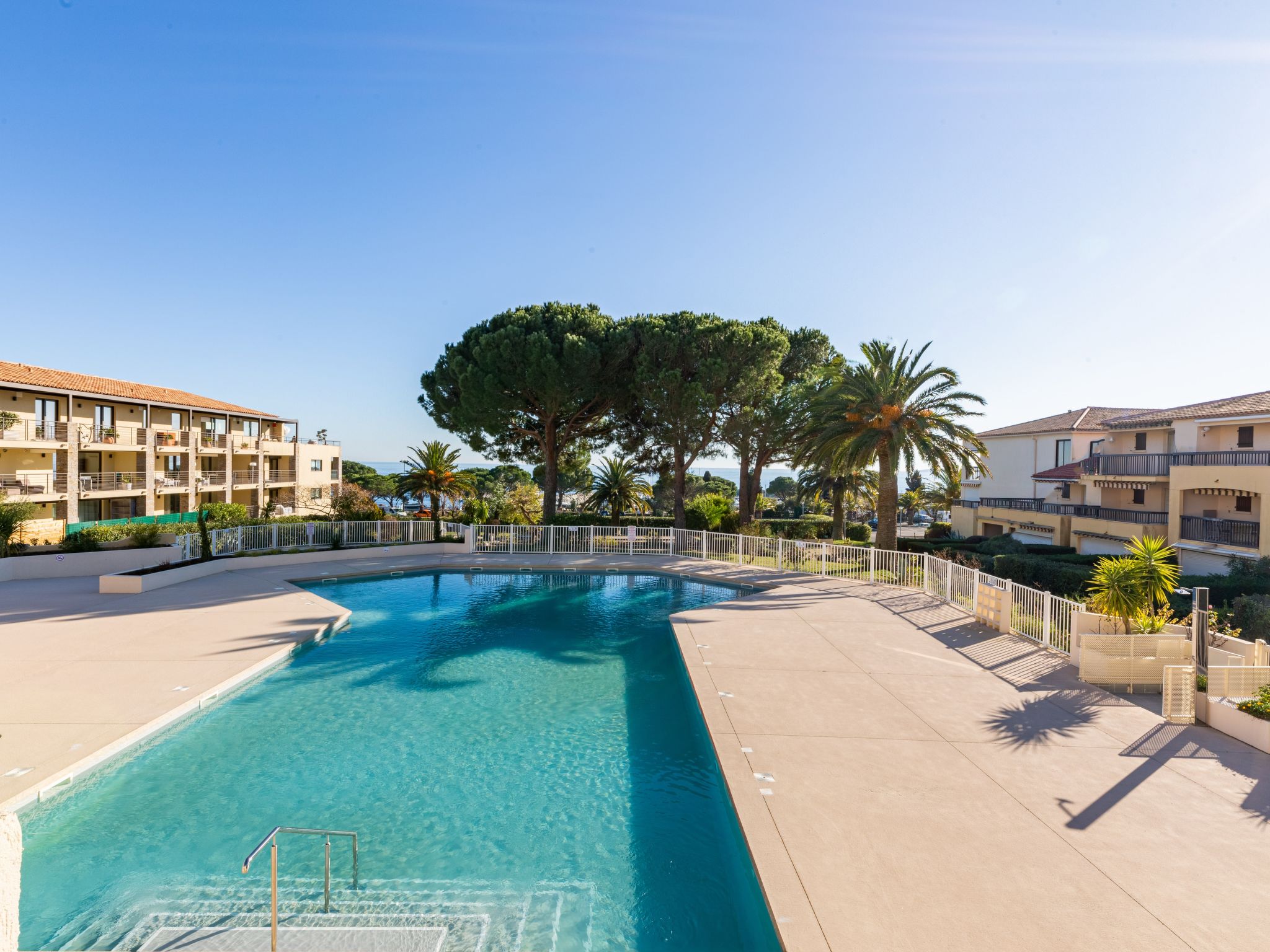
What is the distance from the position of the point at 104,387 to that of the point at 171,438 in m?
3.78

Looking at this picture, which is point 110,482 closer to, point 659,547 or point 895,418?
point 659,547

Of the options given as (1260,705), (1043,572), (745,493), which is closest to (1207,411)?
(1043,572)

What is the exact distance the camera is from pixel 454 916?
5.26 metres

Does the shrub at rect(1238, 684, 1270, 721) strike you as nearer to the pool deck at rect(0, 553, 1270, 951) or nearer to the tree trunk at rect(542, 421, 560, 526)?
the pool deck at rect(0, 553, 1270, 951)

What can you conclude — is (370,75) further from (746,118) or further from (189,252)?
(189,252)

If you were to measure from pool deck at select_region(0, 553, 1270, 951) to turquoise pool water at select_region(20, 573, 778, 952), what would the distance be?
0.57m

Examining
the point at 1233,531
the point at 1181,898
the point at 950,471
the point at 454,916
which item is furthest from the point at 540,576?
the point at 1233,531

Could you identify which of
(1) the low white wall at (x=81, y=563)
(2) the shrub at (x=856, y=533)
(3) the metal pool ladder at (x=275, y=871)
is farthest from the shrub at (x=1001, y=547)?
(1) the low white wall at (x=81, y=563)

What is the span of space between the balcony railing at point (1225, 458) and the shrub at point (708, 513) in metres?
18.1

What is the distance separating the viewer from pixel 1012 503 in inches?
1406

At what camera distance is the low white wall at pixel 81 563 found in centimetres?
1825

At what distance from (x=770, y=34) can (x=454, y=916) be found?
51.4 feet

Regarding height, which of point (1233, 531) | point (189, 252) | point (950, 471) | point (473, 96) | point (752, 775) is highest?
point (473, 96)

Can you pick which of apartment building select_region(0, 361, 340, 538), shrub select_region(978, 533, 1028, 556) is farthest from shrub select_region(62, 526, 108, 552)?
shrub select_region(978, 533, 1028, 556)
